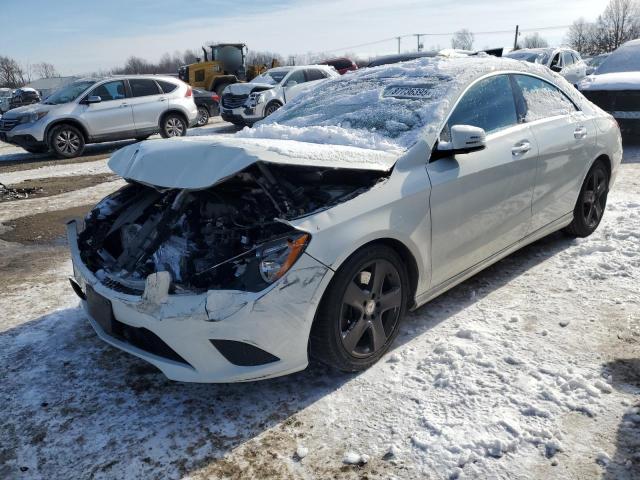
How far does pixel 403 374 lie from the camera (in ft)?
9.57

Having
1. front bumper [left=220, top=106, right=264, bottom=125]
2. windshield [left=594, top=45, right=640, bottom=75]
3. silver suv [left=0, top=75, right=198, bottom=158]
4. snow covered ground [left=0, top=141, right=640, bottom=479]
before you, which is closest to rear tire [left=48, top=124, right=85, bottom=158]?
silver suv [left=0, top=75, right=198, bottom=158]

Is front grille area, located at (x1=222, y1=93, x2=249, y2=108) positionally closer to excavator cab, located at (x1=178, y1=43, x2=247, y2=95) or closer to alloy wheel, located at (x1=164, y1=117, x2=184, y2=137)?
alloy wheel, located at (x1=164, y1=117, x2=184, y2=137)

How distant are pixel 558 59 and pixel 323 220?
1512cm

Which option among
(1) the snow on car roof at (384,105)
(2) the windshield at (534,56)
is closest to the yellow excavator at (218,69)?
(2) the windshield at (534,56)

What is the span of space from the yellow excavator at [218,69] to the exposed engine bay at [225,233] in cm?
1996

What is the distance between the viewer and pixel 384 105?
358 cm

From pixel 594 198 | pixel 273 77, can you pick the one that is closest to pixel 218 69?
pixel 273 77

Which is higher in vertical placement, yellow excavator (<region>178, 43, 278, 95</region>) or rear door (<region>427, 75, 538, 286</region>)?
yellow excavator (<region>178, 43, 278, 95</region>)

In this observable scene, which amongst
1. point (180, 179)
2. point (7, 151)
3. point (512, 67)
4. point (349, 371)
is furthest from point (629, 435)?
point (7, 151)

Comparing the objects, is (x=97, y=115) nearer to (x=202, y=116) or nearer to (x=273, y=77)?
(x=202, y=116)

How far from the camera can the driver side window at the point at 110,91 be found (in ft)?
40.0

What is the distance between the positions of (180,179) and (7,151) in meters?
13.4

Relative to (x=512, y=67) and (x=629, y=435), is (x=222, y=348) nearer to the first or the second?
(x=629, y=435)

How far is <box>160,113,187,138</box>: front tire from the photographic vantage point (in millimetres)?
13031
